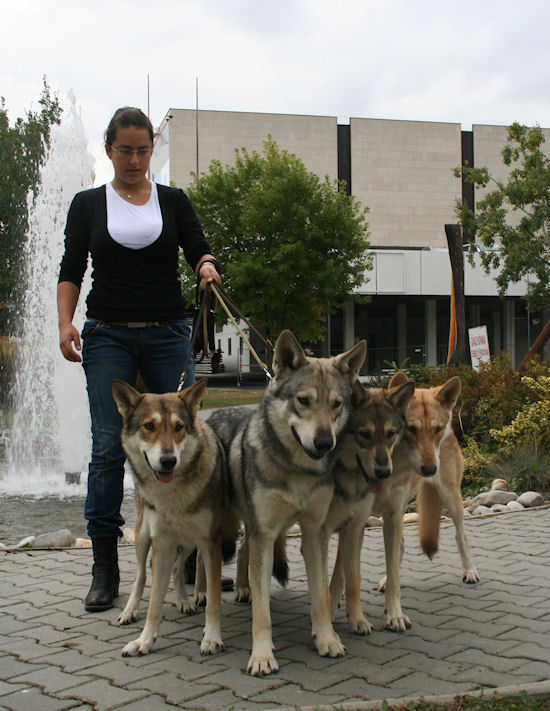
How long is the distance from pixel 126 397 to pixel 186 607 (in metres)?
1.57

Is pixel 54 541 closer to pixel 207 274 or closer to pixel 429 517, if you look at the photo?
pixel 207 274

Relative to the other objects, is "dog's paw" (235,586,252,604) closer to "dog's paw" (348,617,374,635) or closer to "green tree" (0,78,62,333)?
"dog's paw" (348,617,374,635)

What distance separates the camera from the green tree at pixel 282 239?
3291cm

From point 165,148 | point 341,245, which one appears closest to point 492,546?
point 341,245

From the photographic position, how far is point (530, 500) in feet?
25.4

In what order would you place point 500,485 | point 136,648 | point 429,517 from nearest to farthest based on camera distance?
point 136,648 < point 429,517 < point 500,485

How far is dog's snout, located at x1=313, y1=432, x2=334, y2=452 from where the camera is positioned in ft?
10.8

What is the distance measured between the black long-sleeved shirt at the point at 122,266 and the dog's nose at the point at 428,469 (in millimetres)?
1921

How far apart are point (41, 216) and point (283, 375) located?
12130 millimetres

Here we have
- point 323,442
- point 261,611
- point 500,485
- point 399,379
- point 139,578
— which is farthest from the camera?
point 500,485

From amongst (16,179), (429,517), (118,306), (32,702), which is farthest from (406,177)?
(32,702)

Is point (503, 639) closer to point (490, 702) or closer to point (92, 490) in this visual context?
point (490, 702)

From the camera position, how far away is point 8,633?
4.00 meters

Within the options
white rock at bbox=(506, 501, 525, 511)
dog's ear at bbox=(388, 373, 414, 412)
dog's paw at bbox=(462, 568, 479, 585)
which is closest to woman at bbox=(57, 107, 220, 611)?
dog's ear at bbox=(388, 373, 414, 412)
